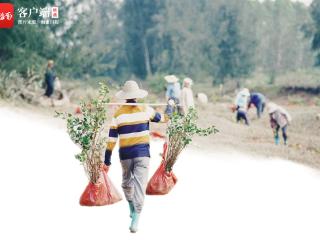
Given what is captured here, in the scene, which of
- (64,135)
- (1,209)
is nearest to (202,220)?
(1,209)

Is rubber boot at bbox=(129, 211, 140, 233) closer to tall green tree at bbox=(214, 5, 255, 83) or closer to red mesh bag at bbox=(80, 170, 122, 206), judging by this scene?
red mesh bag at bbox=(80, 170, 122, 206)

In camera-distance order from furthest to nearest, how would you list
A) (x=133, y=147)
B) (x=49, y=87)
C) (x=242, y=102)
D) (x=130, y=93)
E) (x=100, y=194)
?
(x=49, y=87), (x=242, y=102), (x=100, y=194), (x=130, y=93), (x=133, y=147)

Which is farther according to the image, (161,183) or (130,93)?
(161,183)

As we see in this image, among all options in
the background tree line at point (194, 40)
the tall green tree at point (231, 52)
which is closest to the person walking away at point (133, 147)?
the background tree line at point (194, 40)

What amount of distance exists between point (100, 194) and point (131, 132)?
1056 mm

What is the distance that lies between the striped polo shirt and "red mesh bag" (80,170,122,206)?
68cm

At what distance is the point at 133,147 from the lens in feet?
22.1

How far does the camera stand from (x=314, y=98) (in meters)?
31.0

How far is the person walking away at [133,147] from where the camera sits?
6.74 m

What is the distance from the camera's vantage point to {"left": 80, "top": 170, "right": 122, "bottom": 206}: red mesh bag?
290 inches

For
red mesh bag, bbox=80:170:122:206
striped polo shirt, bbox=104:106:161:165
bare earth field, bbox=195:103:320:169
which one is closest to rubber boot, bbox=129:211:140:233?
striped polo shirt, bbox=104:106:161:165

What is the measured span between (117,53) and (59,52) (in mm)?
27209

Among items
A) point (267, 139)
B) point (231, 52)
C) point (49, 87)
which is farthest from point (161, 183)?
point (231, 52)

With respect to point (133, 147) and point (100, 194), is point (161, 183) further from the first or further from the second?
point (133, 147)
